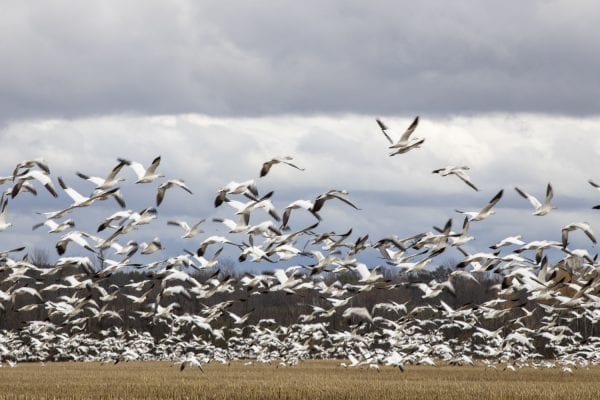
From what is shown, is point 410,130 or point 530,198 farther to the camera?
point 530,198

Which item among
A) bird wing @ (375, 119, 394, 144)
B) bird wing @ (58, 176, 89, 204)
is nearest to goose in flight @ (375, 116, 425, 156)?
bird wing @ (375, 119, 394, 144)

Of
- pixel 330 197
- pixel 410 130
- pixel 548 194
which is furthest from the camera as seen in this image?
pixel 548 194

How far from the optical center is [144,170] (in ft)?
87.9

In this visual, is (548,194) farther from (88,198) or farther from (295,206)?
(88,198)

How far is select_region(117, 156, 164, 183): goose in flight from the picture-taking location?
26.0 metres

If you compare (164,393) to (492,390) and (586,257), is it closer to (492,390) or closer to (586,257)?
(492,390)

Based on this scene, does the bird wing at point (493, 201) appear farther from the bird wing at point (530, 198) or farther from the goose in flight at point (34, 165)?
the goose in flight at point (34, 165)

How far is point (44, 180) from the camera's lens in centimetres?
2555

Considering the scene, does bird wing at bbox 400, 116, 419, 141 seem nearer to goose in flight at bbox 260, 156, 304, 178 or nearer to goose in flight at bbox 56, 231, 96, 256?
goose in flight at bbox 260, 156, 304, 178

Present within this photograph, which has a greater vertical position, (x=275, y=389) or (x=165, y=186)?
(x=165, y=186)

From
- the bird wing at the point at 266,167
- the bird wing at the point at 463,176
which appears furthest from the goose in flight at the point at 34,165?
the bird wing at the point at 463,176

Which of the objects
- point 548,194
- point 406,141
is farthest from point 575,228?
point 406,141

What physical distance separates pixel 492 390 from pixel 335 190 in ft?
43.8

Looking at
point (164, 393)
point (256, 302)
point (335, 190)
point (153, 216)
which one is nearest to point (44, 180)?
point (153, 216)
